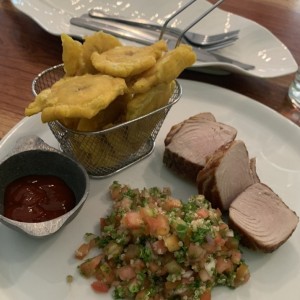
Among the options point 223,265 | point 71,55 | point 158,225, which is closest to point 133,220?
point 158,225

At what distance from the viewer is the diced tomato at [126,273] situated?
132cm

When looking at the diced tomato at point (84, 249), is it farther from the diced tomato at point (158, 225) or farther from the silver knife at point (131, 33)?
the silver knife at point (131, 33)

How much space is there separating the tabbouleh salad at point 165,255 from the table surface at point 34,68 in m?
0.75

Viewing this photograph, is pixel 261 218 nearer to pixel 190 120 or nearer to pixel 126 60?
pixel 190 120

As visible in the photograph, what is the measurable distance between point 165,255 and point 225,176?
0.40 metres

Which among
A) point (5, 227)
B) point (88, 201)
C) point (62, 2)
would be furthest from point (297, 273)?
point (62, 2)

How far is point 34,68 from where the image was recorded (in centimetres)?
227

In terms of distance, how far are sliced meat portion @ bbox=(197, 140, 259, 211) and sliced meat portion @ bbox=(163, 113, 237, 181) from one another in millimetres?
85

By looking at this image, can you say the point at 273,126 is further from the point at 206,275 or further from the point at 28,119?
the point at 28,119

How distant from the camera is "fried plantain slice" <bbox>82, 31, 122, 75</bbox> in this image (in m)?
1.61

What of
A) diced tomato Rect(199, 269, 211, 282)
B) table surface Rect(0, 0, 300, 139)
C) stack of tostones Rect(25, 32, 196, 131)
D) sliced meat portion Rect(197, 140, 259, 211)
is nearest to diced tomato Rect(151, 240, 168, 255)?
diced tomato Rect(199, 269, 211, 282)

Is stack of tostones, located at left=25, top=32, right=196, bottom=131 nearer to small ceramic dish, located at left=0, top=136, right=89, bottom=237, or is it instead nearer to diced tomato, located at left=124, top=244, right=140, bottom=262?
small ceramic dish, located at left=0, top=136, right=89, bottom=237

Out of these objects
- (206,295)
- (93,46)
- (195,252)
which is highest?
(93,46)

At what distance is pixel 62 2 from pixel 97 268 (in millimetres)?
1730
